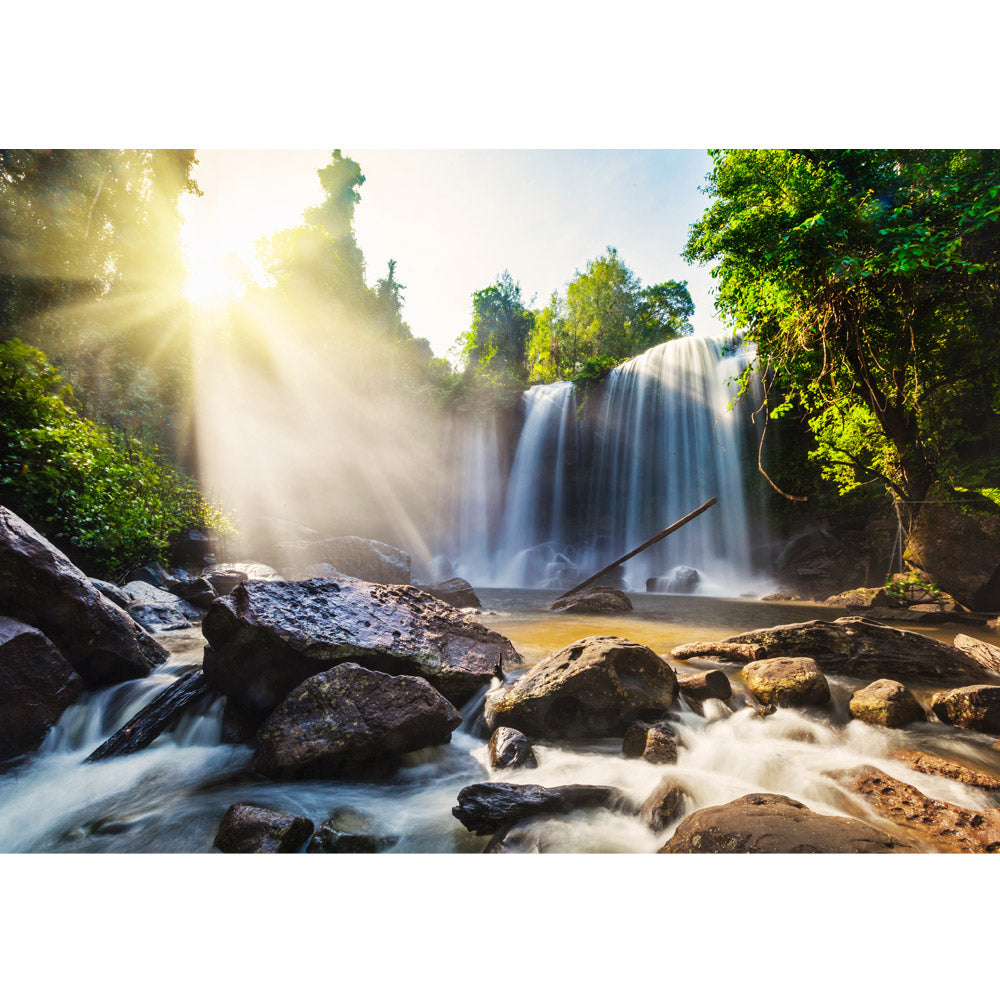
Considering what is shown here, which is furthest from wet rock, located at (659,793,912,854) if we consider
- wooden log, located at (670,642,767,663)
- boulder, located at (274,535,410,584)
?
boulder, located at (274,535,410,584)

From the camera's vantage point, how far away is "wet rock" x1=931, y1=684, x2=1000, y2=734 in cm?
249

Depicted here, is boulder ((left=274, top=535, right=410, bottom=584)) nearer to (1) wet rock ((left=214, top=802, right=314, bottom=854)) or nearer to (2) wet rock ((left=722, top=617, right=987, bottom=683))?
(1) wet rock ((left=214, top=802, right=314, bottom=854))

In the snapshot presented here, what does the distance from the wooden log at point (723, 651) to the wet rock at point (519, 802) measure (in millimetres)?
2410

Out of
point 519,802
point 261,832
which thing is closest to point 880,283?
point 519,802

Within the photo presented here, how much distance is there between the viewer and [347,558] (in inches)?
348

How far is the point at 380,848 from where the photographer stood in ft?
5.84

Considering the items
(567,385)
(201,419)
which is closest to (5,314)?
(201,419)

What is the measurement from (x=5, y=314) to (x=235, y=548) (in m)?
5.24

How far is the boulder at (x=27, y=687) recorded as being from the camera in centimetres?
233

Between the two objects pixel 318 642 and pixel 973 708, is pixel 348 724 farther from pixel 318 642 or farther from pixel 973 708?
pixel 973 708

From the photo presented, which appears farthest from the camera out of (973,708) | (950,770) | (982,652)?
(982,652)

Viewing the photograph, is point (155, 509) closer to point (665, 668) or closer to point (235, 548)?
point (235, 548)

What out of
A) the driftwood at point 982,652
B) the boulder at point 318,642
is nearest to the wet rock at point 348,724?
the boulder at point 318,642

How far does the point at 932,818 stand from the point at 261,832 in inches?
112
